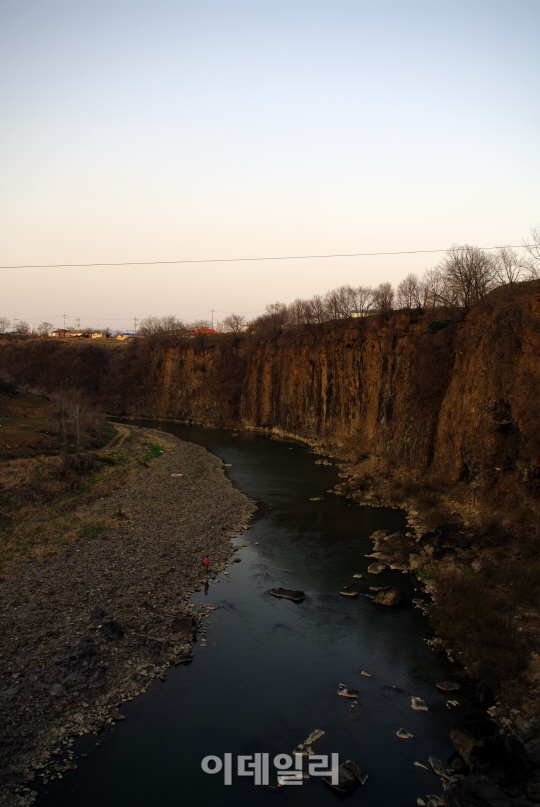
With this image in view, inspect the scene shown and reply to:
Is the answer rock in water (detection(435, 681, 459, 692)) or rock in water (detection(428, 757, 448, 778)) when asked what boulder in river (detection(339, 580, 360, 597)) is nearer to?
rock in water (detection(435, 681, 459, 692))

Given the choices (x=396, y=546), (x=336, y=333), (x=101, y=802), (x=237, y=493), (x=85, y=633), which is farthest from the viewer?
(x=336, y=333)

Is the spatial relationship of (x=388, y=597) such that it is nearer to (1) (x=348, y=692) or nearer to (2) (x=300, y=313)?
(1) (x=348, y=692)

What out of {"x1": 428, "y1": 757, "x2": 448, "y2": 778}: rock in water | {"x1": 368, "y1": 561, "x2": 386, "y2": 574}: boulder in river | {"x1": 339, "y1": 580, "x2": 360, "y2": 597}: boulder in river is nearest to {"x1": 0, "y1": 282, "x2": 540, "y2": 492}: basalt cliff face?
{"x1": 368, "y1": 561, "x2": 386, "y2": 574}: boulder in river

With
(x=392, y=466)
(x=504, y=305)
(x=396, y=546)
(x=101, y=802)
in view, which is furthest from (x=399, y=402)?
(x=101, y=802)

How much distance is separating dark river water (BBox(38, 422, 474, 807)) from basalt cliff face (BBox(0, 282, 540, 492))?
382 inches

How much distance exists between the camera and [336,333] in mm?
48062

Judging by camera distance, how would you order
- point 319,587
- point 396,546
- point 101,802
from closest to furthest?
1. point 101,802
2. point 319,587
3. point 396,546

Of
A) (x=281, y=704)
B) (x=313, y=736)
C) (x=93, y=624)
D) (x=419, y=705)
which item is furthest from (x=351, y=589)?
(x=93, y=624)

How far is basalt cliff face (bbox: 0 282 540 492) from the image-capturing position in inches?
872

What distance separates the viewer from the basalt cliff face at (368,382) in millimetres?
22156

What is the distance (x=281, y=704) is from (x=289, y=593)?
220 inches

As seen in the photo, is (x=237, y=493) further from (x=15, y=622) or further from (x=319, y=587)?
(x=15, y=622)

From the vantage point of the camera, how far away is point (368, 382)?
4122 centimetres

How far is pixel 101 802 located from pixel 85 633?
16.5 feet
